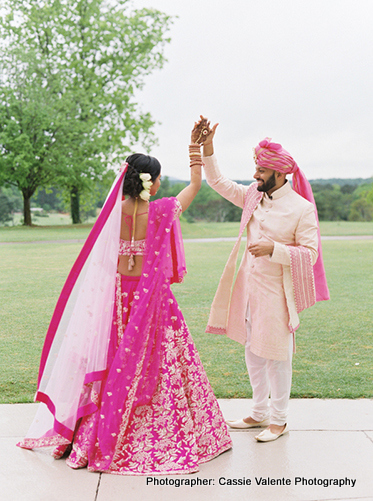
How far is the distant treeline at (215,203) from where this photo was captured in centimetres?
3609

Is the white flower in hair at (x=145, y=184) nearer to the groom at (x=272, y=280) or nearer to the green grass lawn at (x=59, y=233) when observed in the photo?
the groom at (x=272, y=280)

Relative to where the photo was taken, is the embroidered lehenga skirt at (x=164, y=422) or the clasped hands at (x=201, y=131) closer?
the embroidered lehenga skirt at (x=164, y=422)

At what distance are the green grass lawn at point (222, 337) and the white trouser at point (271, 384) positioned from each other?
0.74m

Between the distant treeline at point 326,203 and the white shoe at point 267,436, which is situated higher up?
the distant treeline at point 326,203

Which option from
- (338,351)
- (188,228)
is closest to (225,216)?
(188,228)

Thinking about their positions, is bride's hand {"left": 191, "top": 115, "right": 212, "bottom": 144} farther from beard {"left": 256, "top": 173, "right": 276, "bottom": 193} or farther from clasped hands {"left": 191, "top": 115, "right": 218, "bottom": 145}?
beard {"left": 256, "top": 173, "right": 276, "bottom": 193}

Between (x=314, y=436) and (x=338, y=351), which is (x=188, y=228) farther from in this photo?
(x=314, y=436)

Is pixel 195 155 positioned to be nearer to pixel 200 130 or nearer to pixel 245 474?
pixel 200 130

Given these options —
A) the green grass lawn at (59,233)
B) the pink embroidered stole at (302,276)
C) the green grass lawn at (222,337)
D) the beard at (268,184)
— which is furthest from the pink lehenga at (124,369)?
the green grass lawn at (59,233)

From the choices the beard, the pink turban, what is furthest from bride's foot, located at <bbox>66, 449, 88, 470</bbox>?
the beard

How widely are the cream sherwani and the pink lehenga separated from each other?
0.47m

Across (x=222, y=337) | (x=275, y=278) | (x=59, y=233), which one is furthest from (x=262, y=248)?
(x=59, y=233)

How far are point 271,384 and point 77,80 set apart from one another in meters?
31.8

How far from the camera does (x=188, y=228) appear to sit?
28891 mm
